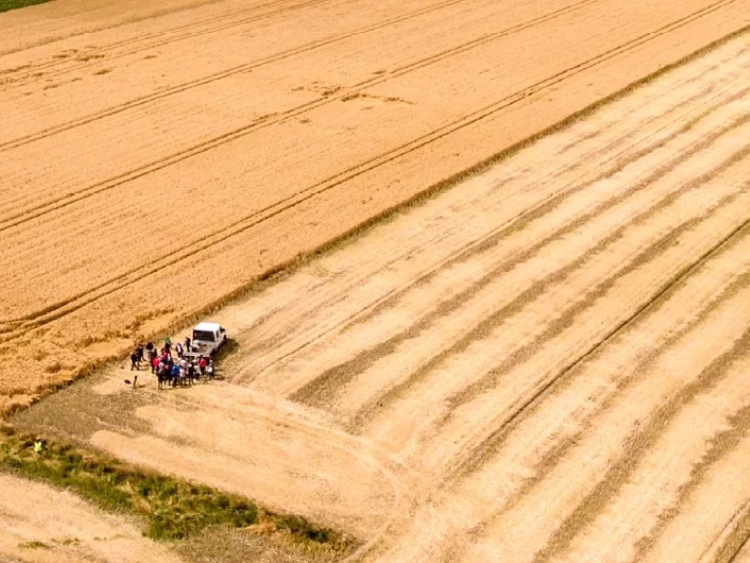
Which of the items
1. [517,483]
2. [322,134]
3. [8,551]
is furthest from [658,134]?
[8,551]

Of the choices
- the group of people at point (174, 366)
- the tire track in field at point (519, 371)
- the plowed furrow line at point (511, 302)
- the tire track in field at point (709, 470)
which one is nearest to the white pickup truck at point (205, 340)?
the group of people at point (174, 366)

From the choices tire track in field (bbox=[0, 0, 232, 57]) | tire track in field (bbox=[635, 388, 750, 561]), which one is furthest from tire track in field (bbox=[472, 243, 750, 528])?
tire track in field (bbox=[0, 0, 232, 57])

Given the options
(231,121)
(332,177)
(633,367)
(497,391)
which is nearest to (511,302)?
(633,367)

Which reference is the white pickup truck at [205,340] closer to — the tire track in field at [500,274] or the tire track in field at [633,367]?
the tire track in field at [500,274]

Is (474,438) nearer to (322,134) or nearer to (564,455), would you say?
(564,455)

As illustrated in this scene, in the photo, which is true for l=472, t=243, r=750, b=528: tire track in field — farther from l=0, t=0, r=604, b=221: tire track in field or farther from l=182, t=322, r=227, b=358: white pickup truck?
l=0, t=0, r=604, b=221: tire track in field
